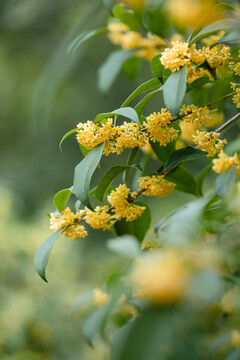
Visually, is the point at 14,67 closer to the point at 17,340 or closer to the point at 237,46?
the point at 17,340

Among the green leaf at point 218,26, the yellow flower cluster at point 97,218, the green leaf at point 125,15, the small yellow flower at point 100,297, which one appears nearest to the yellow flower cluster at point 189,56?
the green leaf at point 218,26

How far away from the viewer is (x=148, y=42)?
94cm

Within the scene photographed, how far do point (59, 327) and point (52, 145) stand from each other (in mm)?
2245

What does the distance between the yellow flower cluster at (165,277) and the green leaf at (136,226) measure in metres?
0.35

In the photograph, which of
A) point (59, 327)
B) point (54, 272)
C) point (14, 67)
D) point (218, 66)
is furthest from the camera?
point (14, 67)

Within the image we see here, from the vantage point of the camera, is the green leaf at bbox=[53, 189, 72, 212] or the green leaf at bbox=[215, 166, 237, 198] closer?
the green leaf at bbox=[215, 166, 237, 198]

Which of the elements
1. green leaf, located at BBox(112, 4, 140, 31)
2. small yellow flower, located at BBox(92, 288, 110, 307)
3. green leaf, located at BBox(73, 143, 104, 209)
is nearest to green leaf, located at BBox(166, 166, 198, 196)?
green leaf, located at BBox(73, 143, 104, 209)

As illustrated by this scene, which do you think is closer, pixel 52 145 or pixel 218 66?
pixel 218 66

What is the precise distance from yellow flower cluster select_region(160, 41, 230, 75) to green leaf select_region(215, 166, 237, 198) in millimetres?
171

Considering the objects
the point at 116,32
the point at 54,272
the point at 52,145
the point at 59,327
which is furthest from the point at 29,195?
the point at 116,32

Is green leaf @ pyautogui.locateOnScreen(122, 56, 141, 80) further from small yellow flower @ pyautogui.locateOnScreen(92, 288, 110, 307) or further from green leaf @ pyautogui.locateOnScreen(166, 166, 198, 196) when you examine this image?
small yellow flower @ pyautogui.locateOnScreen(92, 288, 110, 307)

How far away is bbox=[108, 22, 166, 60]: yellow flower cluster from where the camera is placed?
94cm

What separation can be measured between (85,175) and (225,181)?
19 cm

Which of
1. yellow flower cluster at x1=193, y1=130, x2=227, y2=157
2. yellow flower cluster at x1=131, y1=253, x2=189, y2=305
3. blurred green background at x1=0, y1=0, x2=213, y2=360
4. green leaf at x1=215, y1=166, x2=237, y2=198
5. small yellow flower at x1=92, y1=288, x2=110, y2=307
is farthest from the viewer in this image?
blurred green background at x1=0, y1=0, x2=213, y2=360
